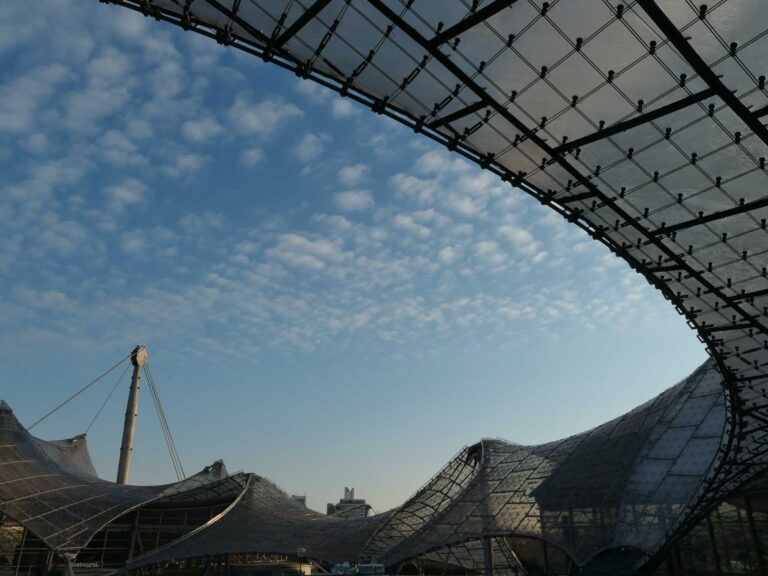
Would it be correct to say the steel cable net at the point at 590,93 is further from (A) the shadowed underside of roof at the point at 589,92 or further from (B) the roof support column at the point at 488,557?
(B) the roof support column at the point at 488,557

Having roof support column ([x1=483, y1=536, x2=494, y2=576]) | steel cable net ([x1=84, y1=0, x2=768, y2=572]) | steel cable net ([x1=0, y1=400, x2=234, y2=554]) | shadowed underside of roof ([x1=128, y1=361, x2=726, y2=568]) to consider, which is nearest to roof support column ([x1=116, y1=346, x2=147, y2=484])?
steel cable net ([x1=0, y1=400, x2=234, y2=554])

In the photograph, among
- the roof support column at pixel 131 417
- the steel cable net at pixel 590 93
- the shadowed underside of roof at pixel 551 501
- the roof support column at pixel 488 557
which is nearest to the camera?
the steel cable net at pixel 590 93

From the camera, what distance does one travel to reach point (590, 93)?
17438 mm

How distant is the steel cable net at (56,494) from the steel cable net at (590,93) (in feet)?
171

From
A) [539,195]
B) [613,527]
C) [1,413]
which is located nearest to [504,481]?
[613,527]

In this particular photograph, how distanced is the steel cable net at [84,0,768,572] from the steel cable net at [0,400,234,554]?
52260mm

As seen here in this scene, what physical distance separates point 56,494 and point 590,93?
61.8 m

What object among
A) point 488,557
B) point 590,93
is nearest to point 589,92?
point 590,93

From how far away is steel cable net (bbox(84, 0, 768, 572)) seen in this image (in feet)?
50.3

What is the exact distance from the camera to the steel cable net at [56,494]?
52.2 meters

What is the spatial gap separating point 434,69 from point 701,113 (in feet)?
26.6

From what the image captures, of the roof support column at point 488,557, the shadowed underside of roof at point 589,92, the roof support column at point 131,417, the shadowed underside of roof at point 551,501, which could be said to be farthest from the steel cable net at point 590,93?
the roof support column at point 131,417

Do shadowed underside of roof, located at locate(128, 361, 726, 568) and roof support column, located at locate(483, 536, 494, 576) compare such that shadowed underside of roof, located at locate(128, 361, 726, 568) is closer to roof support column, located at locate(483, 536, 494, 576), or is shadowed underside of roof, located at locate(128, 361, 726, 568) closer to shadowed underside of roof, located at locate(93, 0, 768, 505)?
roof support column, located at locate(483, 536, 494, 576)

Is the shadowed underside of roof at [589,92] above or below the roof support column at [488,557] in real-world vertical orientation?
above
